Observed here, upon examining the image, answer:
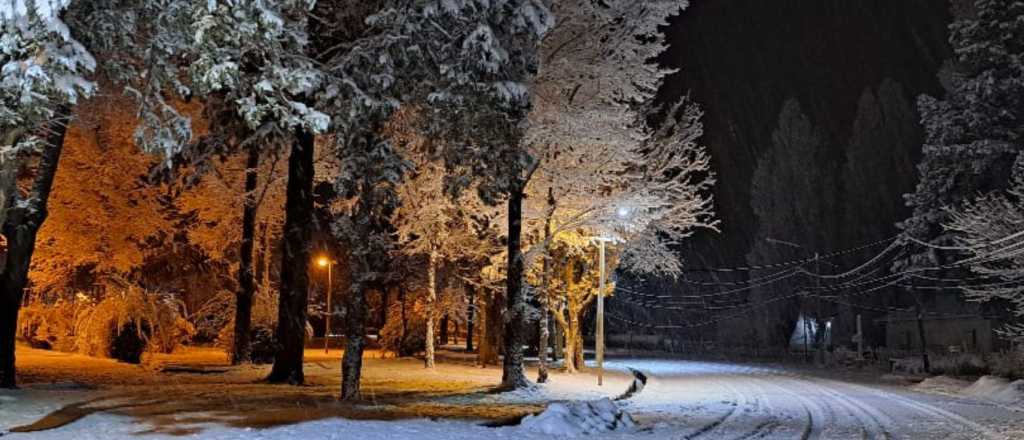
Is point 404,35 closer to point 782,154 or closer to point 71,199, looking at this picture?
point 71,199

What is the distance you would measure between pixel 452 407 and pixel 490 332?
1633cm

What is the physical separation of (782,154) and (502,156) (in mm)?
44761

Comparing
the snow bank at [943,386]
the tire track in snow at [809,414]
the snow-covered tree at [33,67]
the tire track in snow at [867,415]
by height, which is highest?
the snow-covered tree at [33,67]

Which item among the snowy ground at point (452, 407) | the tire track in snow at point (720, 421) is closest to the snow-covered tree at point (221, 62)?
the snowy ground at point (452, 407)

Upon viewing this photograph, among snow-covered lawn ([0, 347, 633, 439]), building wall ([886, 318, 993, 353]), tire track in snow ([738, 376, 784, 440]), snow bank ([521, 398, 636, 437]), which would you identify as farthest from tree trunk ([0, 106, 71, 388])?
building wall ([886, 318, 993, 353])

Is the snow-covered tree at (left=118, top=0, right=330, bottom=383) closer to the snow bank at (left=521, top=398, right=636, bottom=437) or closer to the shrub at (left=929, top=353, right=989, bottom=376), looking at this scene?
the snow bank at (left=521, top=398, right=636, bottom=437)

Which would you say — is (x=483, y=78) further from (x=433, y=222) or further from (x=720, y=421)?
(x=433, y=222)

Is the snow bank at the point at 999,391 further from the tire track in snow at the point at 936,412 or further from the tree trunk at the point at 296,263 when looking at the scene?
the tree trunk at the point at 296,263

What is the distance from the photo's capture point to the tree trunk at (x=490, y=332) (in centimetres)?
3195

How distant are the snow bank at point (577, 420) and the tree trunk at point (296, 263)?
365 inches

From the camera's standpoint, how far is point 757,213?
2247 inches

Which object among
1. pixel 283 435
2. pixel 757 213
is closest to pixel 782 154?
pixel 757 213

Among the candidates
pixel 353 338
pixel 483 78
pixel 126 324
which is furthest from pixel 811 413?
pixel 126 324

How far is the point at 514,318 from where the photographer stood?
2156cm
